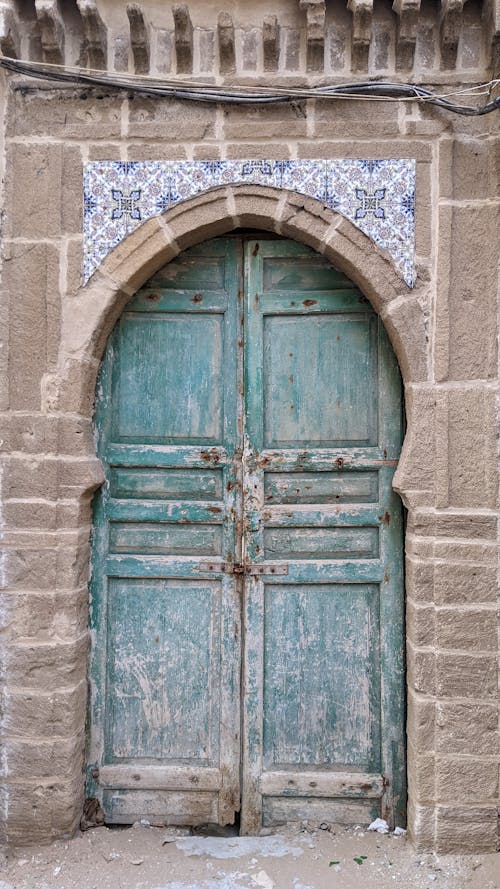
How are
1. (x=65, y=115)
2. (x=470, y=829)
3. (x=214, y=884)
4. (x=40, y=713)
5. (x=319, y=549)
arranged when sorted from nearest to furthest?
(x=214, y=884) → (x=470, y=829) → (x=40, y=713) → (x=65, y=115) → (x=319, y=549)

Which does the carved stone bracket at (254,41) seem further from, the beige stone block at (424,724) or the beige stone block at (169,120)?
the beige stone block at (424,724)

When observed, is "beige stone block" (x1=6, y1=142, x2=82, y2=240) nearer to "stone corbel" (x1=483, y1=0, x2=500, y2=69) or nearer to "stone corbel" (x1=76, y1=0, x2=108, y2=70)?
"stone corbel" (x1=76, y1=0, x2=108, y2=70)

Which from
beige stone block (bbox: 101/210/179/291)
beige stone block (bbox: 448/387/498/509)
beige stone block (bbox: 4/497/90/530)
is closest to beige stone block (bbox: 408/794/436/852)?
beige stone block (bbox: 448/387/498/509)

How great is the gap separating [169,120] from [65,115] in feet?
1.56

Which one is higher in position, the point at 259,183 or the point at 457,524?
the point at 259,183

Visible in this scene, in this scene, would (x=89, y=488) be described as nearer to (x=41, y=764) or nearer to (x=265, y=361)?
(x=265, y=361)

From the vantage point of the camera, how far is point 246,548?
3.21 m

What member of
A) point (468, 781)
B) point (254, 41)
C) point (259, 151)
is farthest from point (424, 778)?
point (254, 41)

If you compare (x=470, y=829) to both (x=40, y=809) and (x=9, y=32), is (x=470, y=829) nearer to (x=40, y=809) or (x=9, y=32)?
(x=40, y=809)

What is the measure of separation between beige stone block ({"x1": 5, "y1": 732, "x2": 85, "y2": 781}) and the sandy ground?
0.32m

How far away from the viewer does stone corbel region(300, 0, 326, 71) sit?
289cm

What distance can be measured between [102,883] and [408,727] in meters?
1.45

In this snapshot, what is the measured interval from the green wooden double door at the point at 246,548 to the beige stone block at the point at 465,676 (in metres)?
0.26

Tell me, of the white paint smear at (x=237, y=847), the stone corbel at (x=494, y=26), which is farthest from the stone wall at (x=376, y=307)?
the white paint smear at (x=237, y=847)
